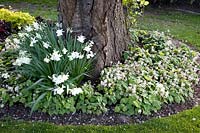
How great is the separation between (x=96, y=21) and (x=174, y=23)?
17.7 ft

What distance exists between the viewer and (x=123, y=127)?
13.4 feet

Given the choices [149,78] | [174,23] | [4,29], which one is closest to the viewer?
[149,78]

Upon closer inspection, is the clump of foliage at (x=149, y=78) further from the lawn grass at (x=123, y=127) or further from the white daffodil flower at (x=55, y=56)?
the white daffodil flower at (x=55, y=56)

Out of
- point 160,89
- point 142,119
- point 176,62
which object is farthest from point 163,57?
point 142,119

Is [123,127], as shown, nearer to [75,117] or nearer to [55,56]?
[75,117]

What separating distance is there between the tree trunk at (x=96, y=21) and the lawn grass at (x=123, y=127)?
992 mm

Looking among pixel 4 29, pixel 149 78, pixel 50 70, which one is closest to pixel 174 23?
pixel 4 29

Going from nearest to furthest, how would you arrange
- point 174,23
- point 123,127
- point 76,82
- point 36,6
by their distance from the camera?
point 123,127 → point 76,82 → point 174,23 → point 36,6

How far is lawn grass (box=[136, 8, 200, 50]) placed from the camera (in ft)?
26.4

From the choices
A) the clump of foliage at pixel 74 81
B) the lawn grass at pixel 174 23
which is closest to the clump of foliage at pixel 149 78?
the clump of foliage at pixel 74 81

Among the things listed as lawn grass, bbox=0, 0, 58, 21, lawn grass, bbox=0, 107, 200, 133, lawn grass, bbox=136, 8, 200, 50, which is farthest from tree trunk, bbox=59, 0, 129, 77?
lawn grass, bbox=0, 0, 58, 21

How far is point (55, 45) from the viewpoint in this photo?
450cm

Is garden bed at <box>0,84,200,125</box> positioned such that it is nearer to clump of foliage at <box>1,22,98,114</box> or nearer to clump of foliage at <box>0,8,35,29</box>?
clump of foliage at <box>1,22,98,114</box>

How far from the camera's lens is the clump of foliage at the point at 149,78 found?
4344mm
